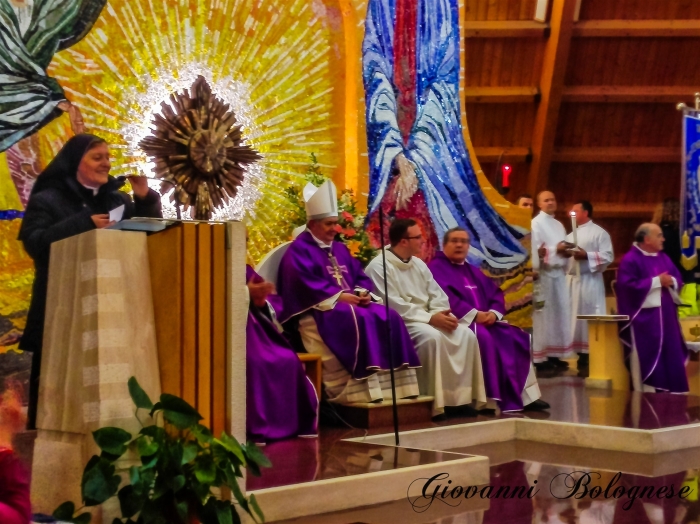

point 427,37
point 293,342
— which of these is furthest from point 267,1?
point 293,342

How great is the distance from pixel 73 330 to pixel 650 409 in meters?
4.86

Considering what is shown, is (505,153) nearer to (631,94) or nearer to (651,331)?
(631,94)

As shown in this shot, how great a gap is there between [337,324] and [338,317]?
44 mm

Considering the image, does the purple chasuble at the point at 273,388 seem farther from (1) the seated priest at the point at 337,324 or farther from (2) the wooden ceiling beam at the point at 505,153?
(2) the wooden ceiling beam at the point at 505,153

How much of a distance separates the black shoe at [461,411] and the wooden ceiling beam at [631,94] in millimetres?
6691

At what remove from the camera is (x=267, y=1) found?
25.2 ft

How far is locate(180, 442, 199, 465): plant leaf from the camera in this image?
2896mm

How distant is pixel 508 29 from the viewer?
38.9 feet

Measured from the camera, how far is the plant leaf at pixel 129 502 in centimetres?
286

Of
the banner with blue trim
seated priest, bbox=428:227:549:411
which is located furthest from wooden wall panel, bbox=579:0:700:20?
seated priest, bbox=428:227:549:411

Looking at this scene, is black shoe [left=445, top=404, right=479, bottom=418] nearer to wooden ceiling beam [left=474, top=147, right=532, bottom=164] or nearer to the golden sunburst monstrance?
the golden sunburst monstrance

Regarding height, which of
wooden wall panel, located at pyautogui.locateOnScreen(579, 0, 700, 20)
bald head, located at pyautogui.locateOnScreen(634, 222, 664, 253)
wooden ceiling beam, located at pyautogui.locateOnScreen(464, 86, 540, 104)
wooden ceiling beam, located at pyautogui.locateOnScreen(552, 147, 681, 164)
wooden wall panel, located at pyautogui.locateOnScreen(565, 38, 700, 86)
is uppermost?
wooden wall panel, located at pyautogui.locateOnScreen(579, 0, 700, 20)

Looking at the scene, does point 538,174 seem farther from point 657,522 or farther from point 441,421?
point 657,522

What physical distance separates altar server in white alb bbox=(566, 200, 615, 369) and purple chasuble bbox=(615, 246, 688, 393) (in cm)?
157
